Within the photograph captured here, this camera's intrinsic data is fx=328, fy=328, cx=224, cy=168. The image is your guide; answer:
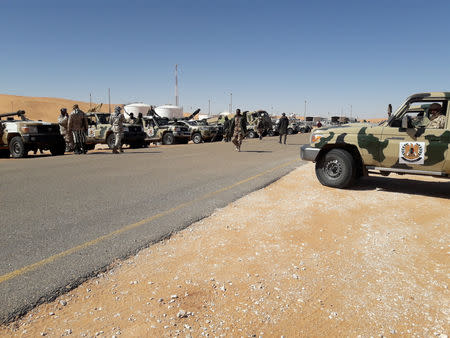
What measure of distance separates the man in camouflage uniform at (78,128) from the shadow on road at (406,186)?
11013 mm

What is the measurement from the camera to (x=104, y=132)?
51.3ft

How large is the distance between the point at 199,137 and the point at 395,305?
19543mm

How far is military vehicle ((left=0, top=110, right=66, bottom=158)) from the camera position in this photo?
12.6m

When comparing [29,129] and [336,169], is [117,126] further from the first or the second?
[336,169]

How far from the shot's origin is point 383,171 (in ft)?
20.8

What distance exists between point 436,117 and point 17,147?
547 inches

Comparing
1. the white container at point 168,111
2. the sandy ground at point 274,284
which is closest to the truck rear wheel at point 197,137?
the sandy ground at point 274,284

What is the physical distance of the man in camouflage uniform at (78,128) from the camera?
1320 cm

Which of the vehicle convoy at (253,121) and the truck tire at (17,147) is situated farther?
the vehicle convoy at (253,121)

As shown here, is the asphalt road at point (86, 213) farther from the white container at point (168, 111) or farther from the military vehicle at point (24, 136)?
the white container at point (168, 111)

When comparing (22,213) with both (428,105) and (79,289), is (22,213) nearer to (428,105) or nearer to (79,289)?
(79,289)

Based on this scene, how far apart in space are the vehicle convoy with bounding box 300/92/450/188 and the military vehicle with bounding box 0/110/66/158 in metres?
10.8

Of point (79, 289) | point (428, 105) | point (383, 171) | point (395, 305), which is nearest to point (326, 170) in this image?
point (383, 171)

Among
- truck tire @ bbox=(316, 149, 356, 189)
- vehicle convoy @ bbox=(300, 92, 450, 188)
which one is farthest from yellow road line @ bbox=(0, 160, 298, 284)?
vehicle convoy @ bbox=(300, 92, 450, 188)
